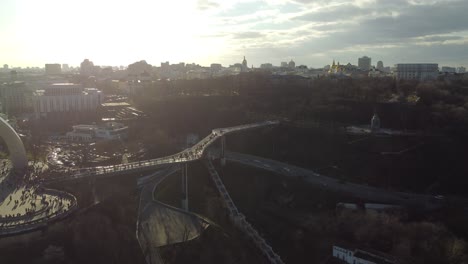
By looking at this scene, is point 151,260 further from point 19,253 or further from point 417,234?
point 417,234

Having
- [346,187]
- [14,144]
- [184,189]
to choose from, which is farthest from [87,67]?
[346,187]

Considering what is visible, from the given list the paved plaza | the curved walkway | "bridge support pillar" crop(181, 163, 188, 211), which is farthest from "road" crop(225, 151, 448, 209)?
the paved plaza

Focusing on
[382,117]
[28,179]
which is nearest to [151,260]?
[28,179]

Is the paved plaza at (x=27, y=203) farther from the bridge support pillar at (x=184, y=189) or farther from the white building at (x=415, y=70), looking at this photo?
the white building at (x=415, y=70)

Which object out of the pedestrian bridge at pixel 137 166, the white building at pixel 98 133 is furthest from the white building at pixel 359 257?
the white building at pixel 98 133

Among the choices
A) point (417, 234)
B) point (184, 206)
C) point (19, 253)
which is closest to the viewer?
point (19, 253)

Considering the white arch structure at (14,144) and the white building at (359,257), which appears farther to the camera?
the white arch structure at (14,144)

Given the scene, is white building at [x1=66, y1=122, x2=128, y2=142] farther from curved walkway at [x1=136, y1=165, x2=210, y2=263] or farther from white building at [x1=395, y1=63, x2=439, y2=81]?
white building at [x1=395, y1=63, x2=439, y2=81]
